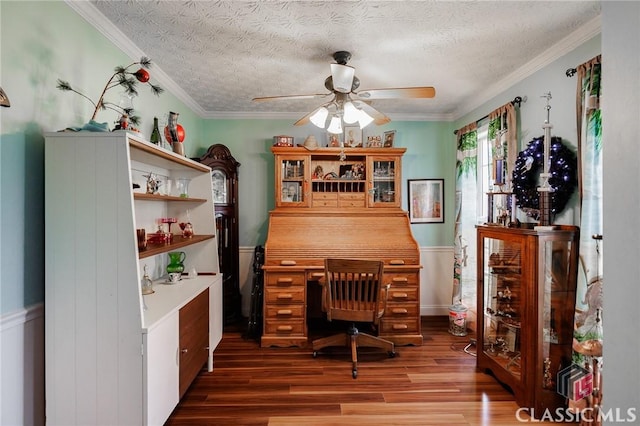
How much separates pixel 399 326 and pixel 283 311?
3.69 ft

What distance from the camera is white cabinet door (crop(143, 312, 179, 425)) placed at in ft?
5.24

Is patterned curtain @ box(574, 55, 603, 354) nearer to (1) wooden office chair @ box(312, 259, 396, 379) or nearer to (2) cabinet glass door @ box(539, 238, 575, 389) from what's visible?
(2) cabinet glass door @ box(539, 238, 575, 389)

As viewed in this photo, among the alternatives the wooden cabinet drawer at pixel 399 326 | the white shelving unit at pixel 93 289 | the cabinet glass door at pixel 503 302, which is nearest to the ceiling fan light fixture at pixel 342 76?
the white shelving unit at pixel 93 289

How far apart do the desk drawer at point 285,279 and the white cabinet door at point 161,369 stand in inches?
49.1

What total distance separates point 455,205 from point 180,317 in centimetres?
304

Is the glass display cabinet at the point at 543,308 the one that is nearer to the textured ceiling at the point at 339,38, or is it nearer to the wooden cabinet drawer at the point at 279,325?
the textured ceiling at the point at 339,38

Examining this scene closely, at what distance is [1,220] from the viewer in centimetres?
140

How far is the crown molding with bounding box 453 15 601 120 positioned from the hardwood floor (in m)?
2.45

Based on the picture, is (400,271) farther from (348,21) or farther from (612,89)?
(612,89)

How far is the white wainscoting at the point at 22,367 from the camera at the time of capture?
142 cm

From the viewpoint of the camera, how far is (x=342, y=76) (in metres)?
2.10

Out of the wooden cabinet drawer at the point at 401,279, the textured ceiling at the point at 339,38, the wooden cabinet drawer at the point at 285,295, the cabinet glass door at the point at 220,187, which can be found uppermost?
the textured ceiling at the point at 339,38

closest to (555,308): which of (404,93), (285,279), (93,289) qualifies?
(404,93)

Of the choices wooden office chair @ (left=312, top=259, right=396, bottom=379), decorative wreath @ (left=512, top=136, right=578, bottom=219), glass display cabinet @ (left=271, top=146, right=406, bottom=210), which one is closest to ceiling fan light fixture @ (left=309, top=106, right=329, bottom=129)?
glass display cabinet @ (left=271, top=146, right=406, bottom=210)
